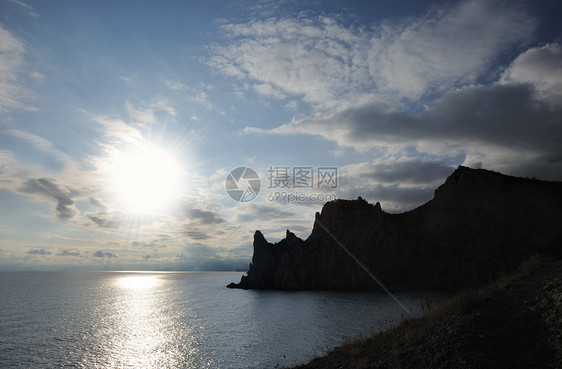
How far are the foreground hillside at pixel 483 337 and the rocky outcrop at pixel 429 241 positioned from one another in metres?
75.9

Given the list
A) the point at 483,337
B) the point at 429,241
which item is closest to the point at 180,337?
the point at 483,337

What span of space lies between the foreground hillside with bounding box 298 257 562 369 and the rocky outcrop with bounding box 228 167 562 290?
249 ft

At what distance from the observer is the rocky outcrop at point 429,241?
9175 cm

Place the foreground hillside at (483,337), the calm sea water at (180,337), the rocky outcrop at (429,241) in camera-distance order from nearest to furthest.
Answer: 1. the foreground hillside at (483,337)
2. the calm sea water at (180,337)
3. the rocky outcrop at (429,241)

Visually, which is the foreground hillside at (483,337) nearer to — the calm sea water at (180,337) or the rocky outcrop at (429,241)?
the calm sea water at (180,337)

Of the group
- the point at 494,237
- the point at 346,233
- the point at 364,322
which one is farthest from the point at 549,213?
the point at 364,322

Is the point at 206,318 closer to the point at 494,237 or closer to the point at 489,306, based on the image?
the point at 489,306

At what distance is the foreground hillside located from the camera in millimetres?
12445

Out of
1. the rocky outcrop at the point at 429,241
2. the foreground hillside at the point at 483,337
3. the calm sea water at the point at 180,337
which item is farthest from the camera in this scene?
the rocky outcrop at the point at 429,241

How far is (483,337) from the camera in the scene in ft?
45.4

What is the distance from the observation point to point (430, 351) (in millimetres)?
14781

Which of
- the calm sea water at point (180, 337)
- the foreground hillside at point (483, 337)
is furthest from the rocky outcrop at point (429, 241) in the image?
the foreground hillside at point (483, 337)

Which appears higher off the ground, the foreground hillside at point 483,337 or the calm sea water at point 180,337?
the foreground hillside at point 483,337

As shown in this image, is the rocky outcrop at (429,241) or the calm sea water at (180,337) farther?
the rocky outcrop at (429,241)
